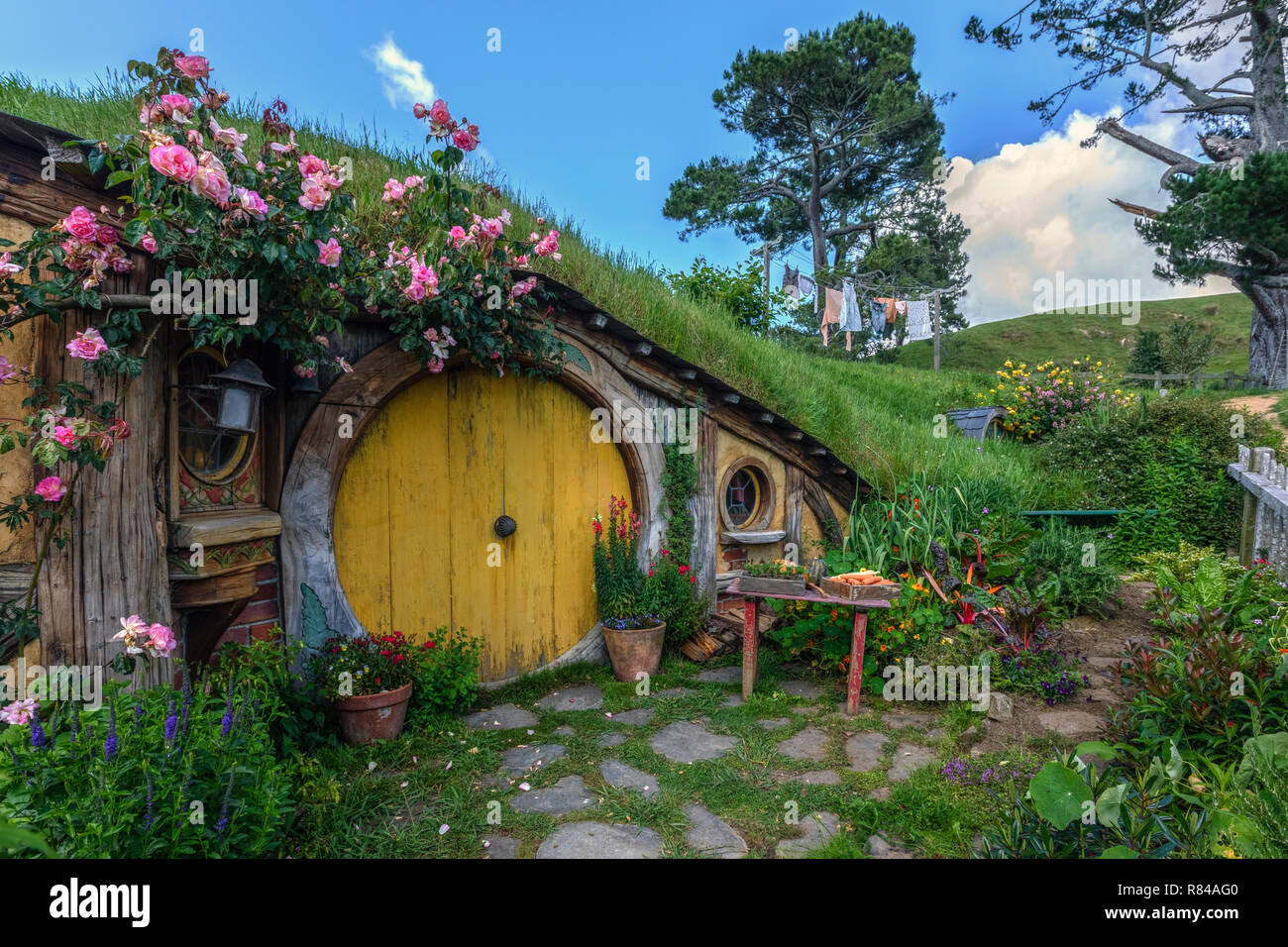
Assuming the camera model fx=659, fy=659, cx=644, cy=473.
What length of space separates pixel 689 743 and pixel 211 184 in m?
4.13

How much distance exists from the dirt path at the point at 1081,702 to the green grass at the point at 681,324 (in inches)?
99.9

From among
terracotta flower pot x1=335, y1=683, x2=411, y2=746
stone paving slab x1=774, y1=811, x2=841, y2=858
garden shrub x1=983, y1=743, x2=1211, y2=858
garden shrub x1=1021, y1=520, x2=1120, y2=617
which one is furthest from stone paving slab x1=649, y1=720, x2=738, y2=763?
garden shrub x1=1021, y1=520, x2=1120, y2=617

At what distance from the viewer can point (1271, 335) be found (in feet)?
53.2

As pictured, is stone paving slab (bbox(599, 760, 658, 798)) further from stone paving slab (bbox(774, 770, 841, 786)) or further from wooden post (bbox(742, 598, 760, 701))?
wooden post (bbox(742, 598, 760, 701))

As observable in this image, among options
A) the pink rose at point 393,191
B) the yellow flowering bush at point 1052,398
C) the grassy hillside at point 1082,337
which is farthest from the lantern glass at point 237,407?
the grassy hillside at point 1082,337

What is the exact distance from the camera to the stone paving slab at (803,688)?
5.34m

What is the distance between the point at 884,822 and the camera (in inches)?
134

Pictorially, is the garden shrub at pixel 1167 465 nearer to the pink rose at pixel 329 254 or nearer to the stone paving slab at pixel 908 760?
the stone paving slab at pixel 908 760

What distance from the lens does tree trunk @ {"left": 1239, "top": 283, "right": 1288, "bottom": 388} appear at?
15289 mm

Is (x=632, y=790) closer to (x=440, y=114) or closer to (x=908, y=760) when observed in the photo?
(x=908, y=760)

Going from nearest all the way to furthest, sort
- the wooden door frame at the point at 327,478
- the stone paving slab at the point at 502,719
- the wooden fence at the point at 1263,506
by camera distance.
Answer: the wooden door frame at the point at 327,478, the stone paving slab at the point at 502,719, the wooden fence at the point at 1263,506

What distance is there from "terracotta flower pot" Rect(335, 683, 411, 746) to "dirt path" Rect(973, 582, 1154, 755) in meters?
3.74
